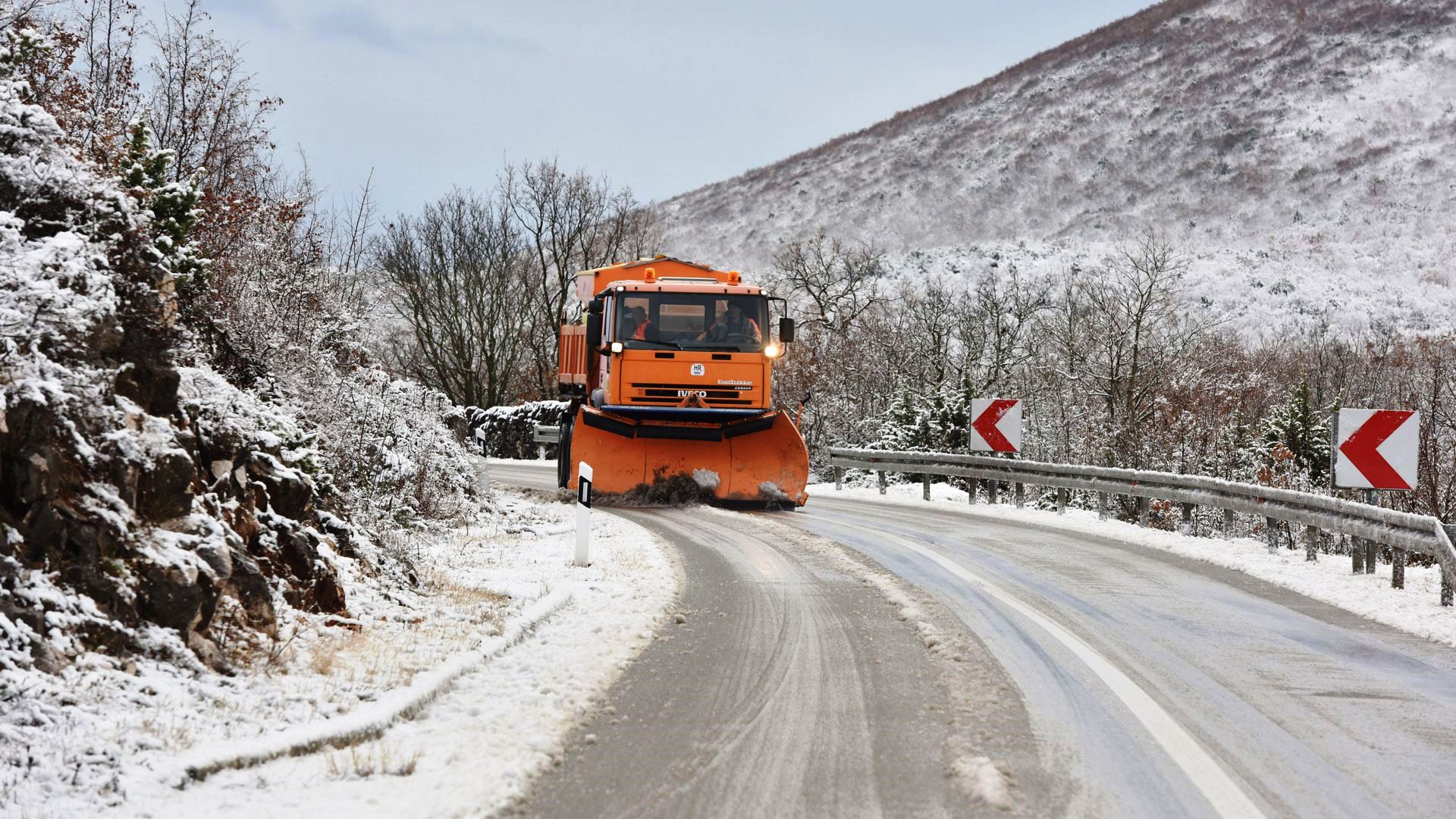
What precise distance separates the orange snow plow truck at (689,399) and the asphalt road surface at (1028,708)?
7.16 m

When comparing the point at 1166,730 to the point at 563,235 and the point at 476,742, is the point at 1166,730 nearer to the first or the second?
the point at 476,742

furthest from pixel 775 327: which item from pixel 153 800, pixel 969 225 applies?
pixel 969 225

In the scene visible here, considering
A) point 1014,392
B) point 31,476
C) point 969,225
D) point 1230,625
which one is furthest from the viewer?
point 969,225

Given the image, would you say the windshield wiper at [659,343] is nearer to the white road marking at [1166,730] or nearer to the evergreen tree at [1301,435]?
the white road marking at [1166,730]

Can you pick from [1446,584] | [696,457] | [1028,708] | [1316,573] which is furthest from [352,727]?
[696,457]

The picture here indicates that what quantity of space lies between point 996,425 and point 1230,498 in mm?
5681

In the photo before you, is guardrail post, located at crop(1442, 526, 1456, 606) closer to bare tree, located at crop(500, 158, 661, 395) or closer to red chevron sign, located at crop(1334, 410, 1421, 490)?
red chevron sign, located at crop(1334, 410, 1421, 490)

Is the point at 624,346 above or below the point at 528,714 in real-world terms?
above

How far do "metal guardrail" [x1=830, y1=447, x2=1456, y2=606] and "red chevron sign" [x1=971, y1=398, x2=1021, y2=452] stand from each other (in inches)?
12.2

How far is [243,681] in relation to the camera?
5.17m

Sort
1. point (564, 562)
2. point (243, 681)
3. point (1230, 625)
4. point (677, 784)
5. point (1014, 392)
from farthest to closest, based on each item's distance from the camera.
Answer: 1. point (1014, 392)
2. point (564, 562)
3. point (1230, 625)
4. point (243, 681)
5. point (677, 784)

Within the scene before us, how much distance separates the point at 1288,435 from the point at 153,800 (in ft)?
119

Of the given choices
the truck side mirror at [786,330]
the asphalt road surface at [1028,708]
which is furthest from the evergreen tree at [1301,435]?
the asphalt road surface at [1028,708]

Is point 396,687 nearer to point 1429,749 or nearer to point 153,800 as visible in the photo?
Result: point 153,800
